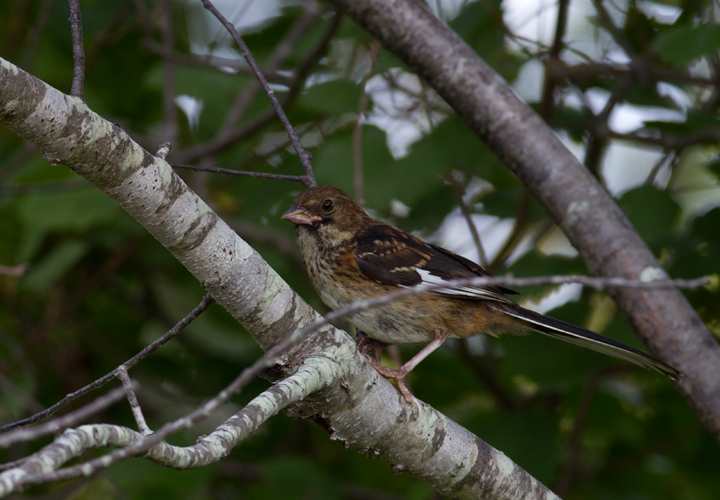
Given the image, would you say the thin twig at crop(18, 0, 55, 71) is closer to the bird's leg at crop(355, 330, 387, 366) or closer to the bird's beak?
the bird's beak

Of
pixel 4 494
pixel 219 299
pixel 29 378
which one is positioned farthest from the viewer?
pixel 29 378

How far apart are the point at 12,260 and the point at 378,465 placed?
2.97m

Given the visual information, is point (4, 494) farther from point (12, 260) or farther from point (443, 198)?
point (12, 260)

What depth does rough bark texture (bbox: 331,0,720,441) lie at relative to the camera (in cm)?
299

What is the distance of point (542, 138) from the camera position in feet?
10.7

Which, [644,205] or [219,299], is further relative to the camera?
[644,205]

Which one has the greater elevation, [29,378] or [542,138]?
[542,138]

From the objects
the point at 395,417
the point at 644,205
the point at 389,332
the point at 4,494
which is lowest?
the point at 4,494

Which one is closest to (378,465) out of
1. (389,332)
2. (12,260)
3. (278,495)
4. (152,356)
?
(278,495)

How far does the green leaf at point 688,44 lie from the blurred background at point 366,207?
1 centimetres

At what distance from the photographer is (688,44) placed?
3205 millimetres

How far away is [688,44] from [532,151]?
34.4 inches

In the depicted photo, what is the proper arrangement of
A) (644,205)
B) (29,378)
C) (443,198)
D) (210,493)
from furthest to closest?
(210,493), (29,378), (443,198), (644,205)

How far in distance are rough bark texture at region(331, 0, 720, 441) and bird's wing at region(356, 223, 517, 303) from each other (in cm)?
49
